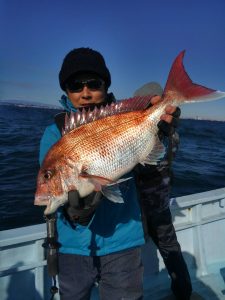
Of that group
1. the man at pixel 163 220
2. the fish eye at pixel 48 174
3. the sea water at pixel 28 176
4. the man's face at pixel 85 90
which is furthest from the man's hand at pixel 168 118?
the sea water at pixel 28 176

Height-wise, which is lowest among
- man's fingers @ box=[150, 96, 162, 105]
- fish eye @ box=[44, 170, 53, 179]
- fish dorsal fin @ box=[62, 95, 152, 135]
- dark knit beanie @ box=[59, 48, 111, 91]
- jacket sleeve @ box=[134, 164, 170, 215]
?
jacket sleeve @ box=[134, 164, 170, 215]

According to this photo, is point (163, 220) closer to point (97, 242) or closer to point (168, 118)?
point (97, 242)

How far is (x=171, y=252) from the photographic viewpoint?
3.99m

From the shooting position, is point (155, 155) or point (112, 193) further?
point (155, 155)

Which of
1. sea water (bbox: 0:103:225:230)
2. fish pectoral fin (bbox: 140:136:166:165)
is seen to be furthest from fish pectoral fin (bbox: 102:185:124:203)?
sea water (bbox: 0:103:225:230)

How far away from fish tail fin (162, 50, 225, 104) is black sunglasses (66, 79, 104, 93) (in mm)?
635

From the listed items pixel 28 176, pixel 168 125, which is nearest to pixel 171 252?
pixel 168 125

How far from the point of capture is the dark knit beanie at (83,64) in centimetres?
286

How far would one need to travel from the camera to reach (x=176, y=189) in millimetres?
11492

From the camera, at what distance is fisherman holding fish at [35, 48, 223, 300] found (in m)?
2.36

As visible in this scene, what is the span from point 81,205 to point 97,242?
52cm

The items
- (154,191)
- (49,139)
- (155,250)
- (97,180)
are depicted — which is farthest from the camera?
(155,250)

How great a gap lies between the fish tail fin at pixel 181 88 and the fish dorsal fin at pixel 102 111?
0.21 metres

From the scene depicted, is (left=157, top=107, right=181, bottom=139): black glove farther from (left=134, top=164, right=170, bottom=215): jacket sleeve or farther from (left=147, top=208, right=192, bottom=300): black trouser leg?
(left=147, top=208, right=192, bottom=300): black trouser leg
